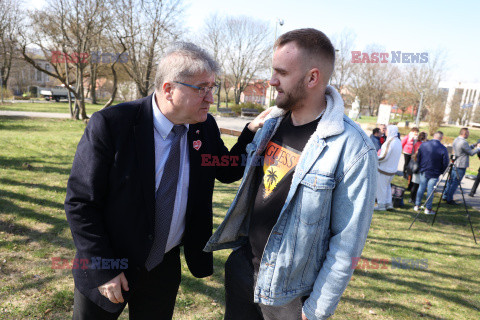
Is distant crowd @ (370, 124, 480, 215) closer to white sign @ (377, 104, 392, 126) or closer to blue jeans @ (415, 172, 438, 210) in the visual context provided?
blue jeans @ (415, 172, 438, 210)

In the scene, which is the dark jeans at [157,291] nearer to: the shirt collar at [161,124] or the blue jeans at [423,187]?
the shirt collar at [161,124]

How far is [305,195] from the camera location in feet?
5.68

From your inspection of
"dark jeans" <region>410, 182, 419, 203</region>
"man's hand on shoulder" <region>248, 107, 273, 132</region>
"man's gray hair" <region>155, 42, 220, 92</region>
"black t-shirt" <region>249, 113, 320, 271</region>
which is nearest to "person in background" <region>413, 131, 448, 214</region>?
"dark jeans" <region>410, 182, 419, 203</region>

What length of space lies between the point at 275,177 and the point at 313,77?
66 centimetres

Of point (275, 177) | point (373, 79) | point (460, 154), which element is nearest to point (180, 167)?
point (275, 177)

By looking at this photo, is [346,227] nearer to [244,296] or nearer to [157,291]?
[244,296]

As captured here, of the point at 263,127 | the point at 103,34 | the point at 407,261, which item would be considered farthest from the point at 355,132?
the point at 103,34

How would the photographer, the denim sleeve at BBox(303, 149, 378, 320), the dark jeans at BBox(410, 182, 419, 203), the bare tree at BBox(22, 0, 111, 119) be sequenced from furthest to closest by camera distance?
the bare tree at BBox(22, 0, 111, 119)
the photographer
the dark jeans at BBox(410, 182, 419, 203)
the denim sleeve at BBox(303, 149, 378, 320)

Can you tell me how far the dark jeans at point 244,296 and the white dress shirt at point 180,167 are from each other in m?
0.46

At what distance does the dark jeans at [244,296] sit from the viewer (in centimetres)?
190

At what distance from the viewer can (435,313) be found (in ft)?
12.6

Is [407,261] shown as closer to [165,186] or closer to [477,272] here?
[477,272]

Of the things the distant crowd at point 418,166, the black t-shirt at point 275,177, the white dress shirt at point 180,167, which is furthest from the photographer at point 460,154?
the white dress shirt at point 180,167

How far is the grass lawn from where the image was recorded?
3.29 metres
